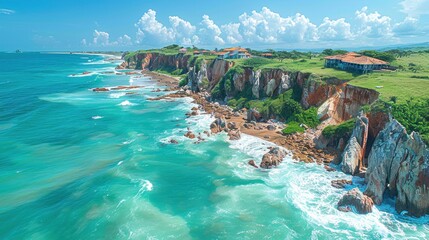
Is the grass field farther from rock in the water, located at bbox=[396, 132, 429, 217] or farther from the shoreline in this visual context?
rock in the water, located at bbox=[396, 132, 429, 217]

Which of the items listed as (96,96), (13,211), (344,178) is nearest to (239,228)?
(344,178)

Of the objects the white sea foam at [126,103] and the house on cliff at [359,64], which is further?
the white sea foam at [126,103]

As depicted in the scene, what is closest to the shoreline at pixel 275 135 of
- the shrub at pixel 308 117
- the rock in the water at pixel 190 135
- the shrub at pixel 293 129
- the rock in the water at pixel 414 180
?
the shrub at pixel 293 129

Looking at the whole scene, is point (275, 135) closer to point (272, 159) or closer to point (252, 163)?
point (272, 159)

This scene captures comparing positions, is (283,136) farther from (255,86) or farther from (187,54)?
(187,54)

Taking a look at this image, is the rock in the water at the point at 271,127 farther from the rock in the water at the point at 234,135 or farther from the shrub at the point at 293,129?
the rock in the water at the point at 234,135

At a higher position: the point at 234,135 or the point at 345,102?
the point at 345,102

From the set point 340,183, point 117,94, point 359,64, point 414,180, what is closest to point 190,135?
point 340,183
